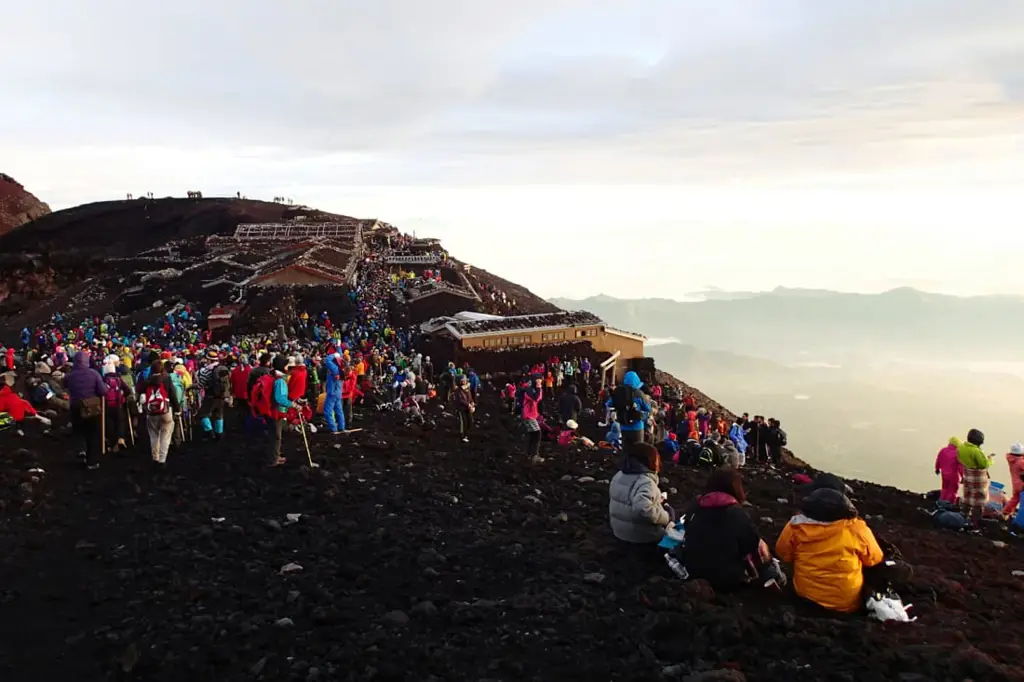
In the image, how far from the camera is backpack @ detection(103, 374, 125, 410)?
1311 centimetres

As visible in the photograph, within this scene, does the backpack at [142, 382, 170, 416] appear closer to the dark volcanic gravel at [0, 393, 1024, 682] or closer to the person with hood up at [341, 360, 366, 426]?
the dark volcanic gravel at [0, 393, 1024, 682]

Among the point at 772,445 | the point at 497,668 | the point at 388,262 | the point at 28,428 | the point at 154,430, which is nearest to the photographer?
the point at 497,668

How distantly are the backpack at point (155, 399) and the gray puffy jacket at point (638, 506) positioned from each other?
27.2ft

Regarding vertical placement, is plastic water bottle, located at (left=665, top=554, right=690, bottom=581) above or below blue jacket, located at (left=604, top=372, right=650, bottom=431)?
below

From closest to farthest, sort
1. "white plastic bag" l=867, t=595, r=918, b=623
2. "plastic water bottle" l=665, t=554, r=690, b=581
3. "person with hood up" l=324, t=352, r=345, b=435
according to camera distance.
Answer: "white plastic bag" l=867, t=595, r=918, b=623, "plastic water bottle" l=665, t=554, r=690, b=581, "person with hood up" l=324, t=352, r=345, b=435

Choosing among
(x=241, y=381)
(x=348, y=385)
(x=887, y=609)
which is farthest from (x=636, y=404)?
(x=241, y=381)

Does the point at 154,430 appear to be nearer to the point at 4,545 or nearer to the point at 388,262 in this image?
the point at 4,545

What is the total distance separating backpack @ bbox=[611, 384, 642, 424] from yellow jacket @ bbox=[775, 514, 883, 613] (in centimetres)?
625

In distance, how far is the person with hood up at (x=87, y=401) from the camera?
12148mm

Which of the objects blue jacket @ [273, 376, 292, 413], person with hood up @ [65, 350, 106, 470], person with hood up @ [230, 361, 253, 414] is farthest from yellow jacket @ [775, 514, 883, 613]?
person with hood up @ [230, 361, 253, 414]

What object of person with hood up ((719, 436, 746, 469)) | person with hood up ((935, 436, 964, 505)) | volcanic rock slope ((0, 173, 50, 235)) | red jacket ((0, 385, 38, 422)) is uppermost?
volcanic rock slope ((0, 173, 50, 235))

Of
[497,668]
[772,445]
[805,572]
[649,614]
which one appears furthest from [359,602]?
[772,445]

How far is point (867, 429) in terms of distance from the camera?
5812 inches

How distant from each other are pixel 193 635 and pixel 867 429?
160 metres
